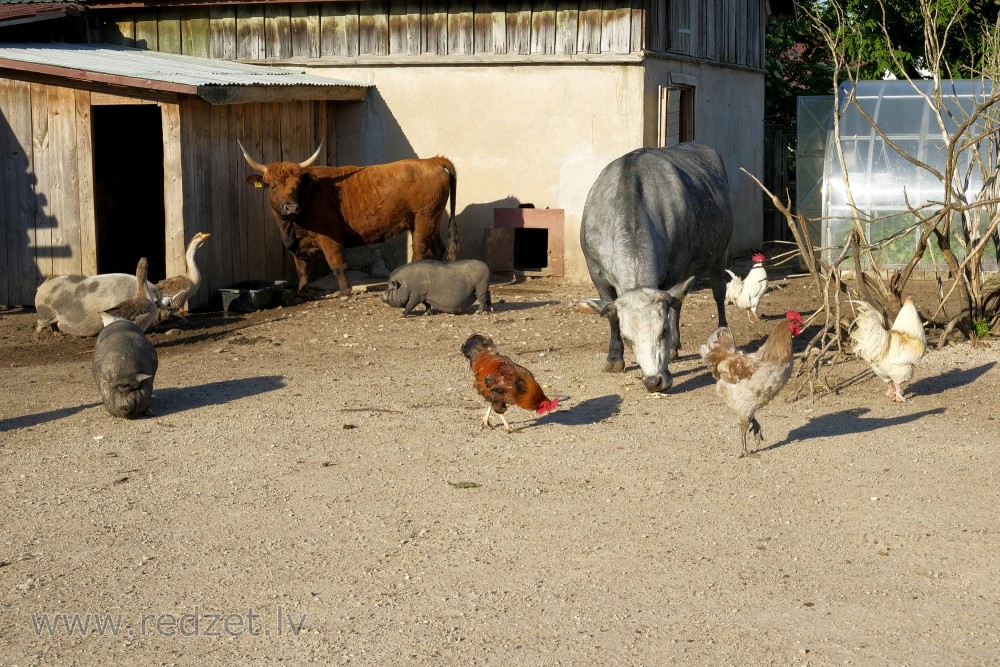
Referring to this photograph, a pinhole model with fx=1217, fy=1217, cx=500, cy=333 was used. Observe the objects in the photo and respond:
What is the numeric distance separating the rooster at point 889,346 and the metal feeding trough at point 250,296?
23.2 ft

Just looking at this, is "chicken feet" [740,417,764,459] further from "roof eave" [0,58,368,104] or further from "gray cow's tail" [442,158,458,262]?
"gray cow's tail" [442,158,458,262]

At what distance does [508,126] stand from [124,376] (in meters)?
8.47

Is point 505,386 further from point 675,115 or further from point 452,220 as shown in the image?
point 675,115

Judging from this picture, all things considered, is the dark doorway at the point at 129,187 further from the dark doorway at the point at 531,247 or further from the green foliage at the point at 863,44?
the green foliage at the point at 863,44

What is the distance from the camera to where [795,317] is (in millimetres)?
8758


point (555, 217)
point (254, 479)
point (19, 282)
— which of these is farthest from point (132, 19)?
point (254, 479)

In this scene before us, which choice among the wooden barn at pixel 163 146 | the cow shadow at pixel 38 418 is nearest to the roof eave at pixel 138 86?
the wooden barn at pixel 163 146

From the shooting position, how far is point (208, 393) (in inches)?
384

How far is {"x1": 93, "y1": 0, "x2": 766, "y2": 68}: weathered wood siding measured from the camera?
50.8ft

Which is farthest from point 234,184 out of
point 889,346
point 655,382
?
point 889,346

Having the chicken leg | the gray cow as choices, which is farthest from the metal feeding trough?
the chicken leg

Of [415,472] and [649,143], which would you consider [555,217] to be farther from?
[415,472]

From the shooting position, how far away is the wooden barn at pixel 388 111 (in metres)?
14.0

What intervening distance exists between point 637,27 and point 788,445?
846 centimetres
